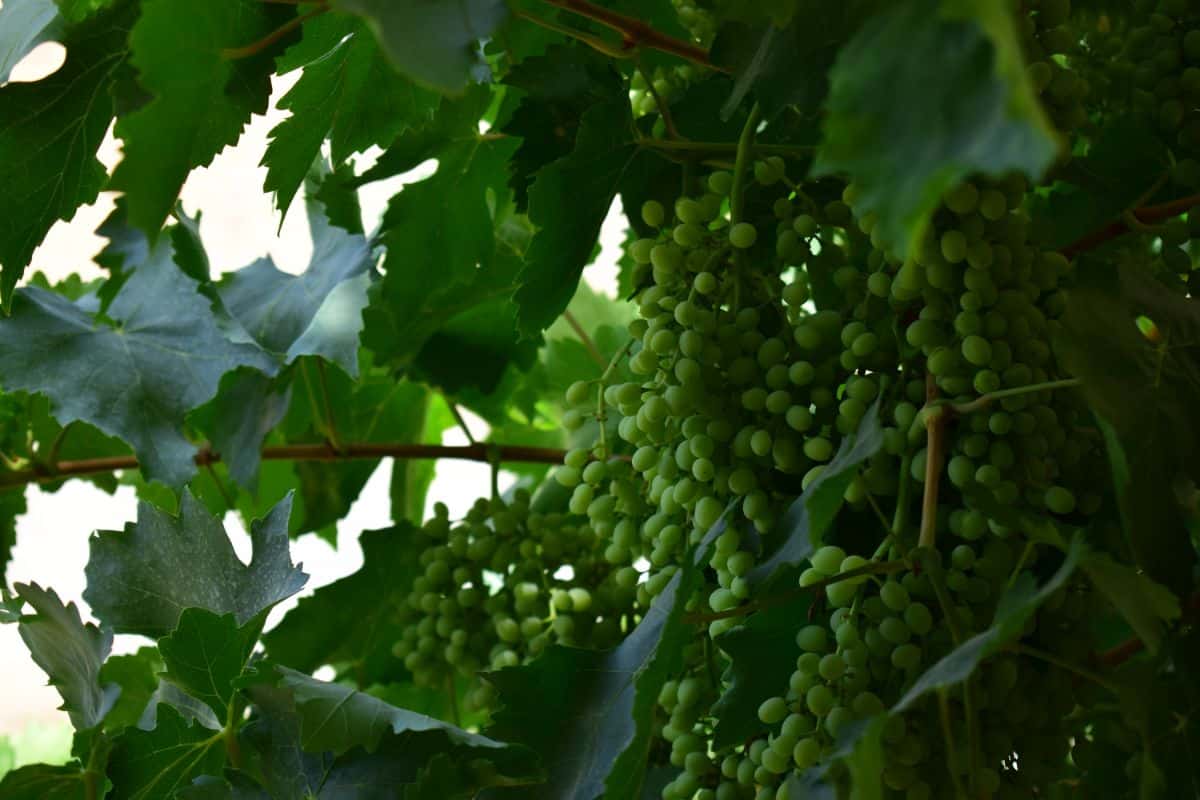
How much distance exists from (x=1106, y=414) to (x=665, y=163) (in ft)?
0.82

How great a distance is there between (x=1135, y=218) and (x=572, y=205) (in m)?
0.26

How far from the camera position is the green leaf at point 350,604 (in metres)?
0.81

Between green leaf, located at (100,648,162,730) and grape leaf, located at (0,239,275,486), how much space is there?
0.47ft

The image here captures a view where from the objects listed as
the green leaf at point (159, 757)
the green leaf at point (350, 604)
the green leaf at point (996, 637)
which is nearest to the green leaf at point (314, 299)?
the green leaf at point (350, 604)

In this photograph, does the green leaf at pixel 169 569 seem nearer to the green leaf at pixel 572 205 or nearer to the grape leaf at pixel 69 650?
the grape leaf at pixel 69 650

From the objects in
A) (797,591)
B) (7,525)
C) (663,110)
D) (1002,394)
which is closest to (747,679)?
(797,591)

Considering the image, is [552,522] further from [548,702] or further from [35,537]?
[35,537]

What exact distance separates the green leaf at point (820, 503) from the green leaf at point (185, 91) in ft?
0.81

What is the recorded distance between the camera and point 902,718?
0.44m

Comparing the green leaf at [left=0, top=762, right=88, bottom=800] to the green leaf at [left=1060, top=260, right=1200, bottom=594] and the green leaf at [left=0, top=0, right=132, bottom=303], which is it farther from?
the green leaf at [left=1060, top=260, right=1200, bottom=594]

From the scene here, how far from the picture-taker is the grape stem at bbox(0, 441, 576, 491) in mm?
862

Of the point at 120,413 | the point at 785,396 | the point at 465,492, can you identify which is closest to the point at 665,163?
the point at 785,396

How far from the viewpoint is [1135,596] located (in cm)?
41

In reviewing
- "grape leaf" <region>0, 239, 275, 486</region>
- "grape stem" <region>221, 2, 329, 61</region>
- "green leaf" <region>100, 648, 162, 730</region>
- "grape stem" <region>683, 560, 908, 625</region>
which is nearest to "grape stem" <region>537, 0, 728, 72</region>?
"grape stem" <region>221, 2, 329, 61</region>
